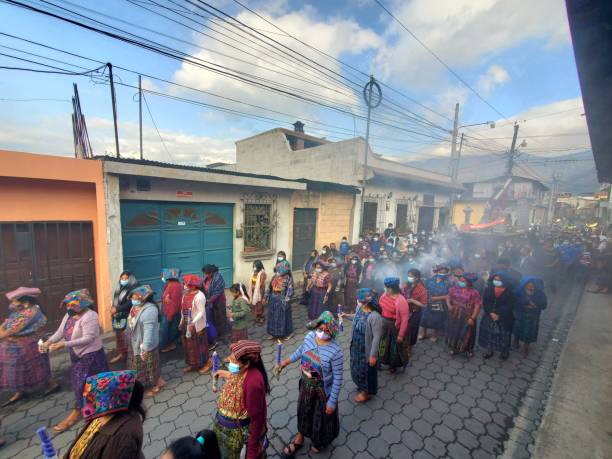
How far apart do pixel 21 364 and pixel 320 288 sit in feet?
16.5

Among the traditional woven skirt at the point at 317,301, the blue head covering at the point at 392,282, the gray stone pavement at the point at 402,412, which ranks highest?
the blue head covering at the point at 392,282

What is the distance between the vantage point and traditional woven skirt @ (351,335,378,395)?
388 cm

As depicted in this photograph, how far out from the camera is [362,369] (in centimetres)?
397

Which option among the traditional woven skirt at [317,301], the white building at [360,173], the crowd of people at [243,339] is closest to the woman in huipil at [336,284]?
the crowd of people at [243,339]

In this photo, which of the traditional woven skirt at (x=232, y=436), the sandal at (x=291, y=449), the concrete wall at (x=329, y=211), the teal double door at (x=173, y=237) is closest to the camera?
the traditional woven skirt at (x=232, y=436)

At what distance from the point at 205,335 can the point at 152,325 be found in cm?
103

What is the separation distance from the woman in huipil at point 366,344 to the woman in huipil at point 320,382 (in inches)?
32.0

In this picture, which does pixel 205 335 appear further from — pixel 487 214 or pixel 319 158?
pixel 487 214

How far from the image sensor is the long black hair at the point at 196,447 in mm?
1483

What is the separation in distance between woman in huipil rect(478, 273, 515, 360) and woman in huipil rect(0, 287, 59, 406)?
752 cm

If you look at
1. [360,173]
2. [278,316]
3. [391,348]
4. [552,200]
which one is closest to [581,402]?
[391,348]

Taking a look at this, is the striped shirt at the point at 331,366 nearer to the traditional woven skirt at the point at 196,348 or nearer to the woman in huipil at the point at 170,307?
the traditional woven skirt at the point at 196,348

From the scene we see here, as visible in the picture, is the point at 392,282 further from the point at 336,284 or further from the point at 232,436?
the point at 336,284

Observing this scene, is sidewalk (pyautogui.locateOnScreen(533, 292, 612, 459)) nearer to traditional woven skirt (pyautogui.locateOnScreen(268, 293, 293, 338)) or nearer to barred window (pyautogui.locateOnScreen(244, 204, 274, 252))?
traditional woven skirt (pyautogui.locateOnScreen(268, 293, 293, 338))
